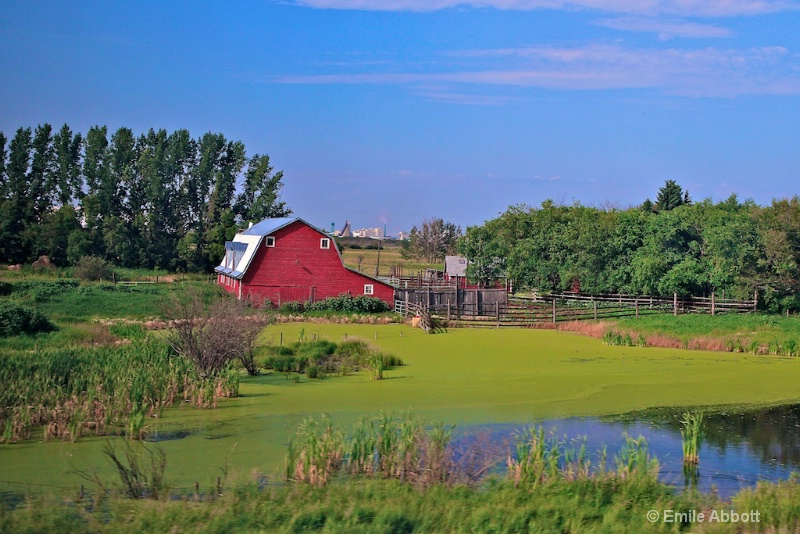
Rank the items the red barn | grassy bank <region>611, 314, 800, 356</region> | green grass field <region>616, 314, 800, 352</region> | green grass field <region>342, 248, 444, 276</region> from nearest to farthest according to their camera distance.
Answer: grassy bank <region>611, 314, 800, 356</region>, green grass field <region>616, 314, 800, 352</region>, the red barn, green grass field <region>342, 248, 444, 276</region>

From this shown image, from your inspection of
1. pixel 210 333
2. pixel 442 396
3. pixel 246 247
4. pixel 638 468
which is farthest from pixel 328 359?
pixel 246 247

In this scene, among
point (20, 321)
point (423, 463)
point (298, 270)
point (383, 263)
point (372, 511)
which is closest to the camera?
point (372, 511)

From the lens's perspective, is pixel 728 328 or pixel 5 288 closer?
pixel 728 328

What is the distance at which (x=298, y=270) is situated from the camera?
143 feet

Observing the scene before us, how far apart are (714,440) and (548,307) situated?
95.4ft

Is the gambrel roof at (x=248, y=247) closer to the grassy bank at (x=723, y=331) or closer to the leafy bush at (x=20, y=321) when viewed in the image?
the grassy bank at (x=723, y=331)

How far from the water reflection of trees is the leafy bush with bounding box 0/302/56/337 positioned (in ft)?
57.1

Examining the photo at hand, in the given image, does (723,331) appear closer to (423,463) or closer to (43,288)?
(423,463)

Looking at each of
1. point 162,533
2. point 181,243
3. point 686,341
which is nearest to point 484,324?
point 686,341

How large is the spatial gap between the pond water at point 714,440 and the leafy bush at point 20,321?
15.0 metres

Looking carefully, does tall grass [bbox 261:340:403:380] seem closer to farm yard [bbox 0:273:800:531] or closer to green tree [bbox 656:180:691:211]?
farm yard [bbox 0:273:800:531]

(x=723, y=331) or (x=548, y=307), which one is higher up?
(x=548, y=307)

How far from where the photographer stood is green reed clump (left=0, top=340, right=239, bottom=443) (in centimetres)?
1334

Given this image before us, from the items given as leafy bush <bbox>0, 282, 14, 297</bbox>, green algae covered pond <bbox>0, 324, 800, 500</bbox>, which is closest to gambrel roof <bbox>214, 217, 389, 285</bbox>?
leafy bush <bbox>0, 282, 14, 297</bbox>
